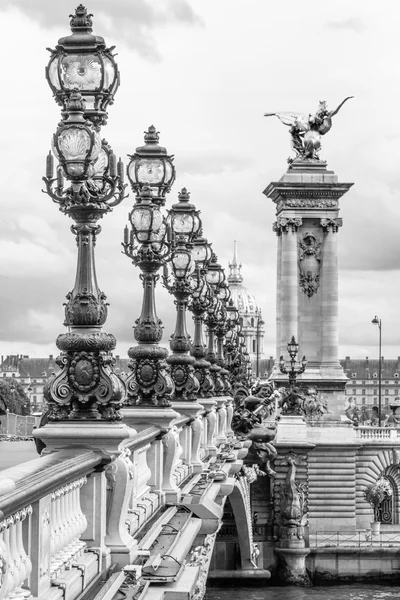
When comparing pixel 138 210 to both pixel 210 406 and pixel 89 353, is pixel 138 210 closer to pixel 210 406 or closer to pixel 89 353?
pixel 89 353

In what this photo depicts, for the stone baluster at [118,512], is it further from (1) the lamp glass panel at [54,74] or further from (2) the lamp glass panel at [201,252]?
(2) the lamp glass panel at [201,252]

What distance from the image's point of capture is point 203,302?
32.0 m

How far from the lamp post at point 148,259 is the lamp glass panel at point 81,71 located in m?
5.24

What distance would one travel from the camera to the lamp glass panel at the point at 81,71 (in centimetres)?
1428

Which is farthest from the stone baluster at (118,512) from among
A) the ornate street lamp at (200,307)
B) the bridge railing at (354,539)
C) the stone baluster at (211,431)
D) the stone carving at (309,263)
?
the stone carving at (309,263)

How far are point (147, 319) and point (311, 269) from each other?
70.7 m

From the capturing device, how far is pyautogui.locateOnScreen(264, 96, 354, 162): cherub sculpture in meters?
91.9

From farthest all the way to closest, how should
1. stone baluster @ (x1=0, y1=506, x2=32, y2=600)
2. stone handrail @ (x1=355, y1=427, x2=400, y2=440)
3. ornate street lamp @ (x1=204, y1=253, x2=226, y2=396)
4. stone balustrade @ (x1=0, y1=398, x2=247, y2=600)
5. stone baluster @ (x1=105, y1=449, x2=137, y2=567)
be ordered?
stone handrail @ (x1=355, y1=427, x2=400, y2=440), ornate street lamp @ (x1=204, y1=253, x2=226, y2=396), stone baluster @ (x1=105, y1=449, x2=137, y2=567), stone balustrade @ (x1=0, y1=398, x2=247, y2=600), stone baluster @ (x1=0, y1=506, x2=32, y2=600)

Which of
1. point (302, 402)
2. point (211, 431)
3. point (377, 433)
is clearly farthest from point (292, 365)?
point (211, 431)

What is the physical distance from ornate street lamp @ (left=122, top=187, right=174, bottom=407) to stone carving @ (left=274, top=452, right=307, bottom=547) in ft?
177

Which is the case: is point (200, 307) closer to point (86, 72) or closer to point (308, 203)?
point (86, 72)

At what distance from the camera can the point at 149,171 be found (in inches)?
796

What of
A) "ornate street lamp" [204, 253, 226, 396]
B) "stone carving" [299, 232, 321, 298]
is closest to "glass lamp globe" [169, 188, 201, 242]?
"ornate street lamp" [204, 253, 226, 396]

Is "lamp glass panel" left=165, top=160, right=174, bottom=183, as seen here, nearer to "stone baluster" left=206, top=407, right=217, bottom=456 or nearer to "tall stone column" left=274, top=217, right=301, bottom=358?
"stone baluster" left=206, top=407, right=217, bottom=456
